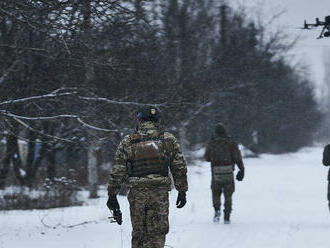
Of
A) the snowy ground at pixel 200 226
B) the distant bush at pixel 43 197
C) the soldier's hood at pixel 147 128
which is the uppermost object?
the soldier's hood at pixel 147 128

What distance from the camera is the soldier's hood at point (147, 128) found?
630cm

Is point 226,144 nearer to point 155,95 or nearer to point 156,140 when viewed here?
point 155,95

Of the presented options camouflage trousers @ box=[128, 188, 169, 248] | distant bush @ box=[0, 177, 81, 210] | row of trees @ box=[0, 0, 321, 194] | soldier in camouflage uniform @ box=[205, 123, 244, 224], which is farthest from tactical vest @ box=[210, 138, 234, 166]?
camouflage trousers @ box=[128, 188, 169, 248]

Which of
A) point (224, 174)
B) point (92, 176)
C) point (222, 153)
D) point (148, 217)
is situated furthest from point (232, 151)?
point (92, 176)

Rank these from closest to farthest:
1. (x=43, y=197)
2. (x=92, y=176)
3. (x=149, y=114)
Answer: (x=149, y=114) < (x=43, y=197) < (x=92, y=176)

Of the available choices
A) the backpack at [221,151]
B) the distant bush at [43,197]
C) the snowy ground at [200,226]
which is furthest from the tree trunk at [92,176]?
the backpack at [221,151]

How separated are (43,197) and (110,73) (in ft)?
19.0

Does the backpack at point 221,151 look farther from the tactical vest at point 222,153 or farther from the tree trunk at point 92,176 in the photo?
the tree trunk at point 92,176

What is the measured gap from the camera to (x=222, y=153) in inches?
436

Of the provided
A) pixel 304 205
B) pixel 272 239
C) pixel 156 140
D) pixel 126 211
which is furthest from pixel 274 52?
pixel 156 140

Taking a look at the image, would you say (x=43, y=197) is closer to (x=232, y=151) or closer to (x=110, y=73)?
(x=110, y=73)

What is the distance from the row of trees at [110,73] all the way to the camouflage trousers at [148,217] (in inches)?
104

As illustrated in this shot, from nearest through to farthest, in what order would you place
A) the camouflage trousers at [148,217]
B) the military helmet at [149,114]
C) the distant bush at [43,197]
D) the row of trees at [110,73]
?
the camouflage trousers at [148,217]
the military helmet at [149,114]
the row of trees at [110,73]
the distant bush at [43,197]

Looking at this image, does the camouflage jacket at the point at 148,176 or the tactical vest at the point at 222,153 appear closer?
the camouflage jacket at the point at 148,176
